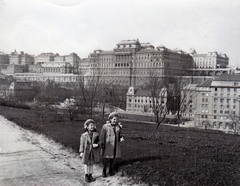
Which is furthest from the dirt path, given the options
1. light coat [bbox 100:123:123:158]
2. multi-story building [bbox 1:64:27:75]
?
multi-story building [bbox 1:64:27:75]

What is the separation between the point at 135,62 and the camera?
315 feet

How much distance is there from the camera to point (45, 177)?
6.70 metres

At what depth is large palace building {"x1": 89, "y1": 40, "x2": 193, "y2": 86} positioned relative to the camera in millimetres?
91312

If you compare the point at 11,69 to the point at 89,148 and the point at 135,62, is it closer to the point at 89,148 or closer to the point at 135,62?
the point at 135,62

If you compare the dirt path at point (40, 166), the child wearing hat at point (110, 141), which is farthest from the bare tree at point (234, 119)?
the child wearing hat at point (110, 141)

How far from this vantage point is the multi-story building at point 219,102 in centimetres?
4516

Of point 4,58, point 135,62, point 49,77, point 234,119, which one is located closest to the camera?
point 234,119

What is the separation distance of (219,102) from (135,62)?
5135 cm

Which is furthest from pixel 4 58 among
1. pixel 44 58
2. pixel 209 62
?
pixel 209 62

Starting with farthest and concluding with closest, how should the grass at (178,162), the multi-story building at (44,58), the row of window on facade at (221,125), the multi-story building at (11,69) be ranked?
the multi-story building at (44,58)
the multi-story building at (11,69)
the row of window on facade at (221,125)
the grass at (178,162)

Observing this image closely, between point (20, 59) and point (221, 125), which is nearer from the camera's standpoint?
point (221, 125)

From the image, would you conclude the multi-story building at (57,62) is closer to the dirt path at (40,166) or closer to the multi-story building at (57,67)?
the multi-story building at (57,67)

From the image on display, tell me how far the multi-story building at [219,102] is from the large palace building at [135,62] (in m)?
39.5

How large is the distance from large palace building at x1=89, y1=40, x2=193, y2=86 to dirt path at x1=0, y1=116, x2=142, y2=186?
78.5 metres
